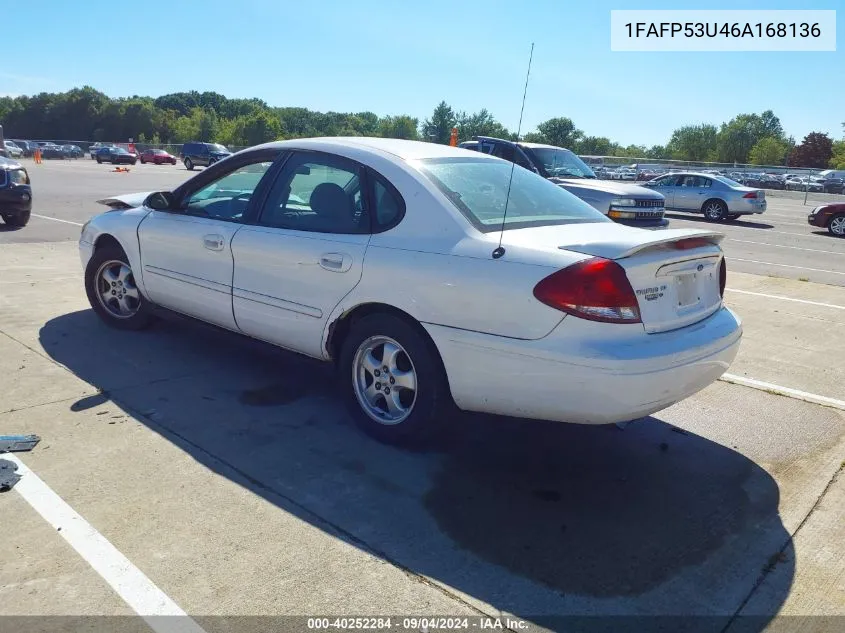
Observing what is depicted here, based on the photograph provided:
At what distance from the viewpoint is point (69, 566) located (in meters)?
2.72

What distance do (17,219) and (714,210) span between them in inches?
693

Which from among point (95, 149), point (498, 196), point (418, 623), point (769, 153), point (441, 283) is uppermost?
point (769, 153)

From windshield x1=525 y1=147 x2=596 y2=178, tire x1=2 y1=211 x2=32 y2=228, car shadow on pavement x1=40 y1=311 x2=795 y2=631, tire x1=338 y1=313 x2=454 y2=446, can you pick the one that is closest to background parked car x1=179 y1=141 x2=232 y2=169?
tire x1=2 y1=211 x2=32 y2=228

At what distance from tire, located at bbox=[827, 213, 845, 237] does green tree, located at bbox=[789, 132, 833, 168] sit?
2718 inches

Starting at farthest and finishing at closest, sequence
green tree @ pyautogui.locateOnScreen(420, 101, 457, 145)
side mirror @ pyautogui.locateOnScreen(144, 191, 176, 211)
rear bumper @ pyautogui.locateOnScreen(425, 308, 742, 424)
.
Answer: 1. green tree @ pyautogui.locateOnScreen(420, 101, 457, 145)
2. side mirror @ pyautogui.locateOnScreen(144, 191, 176, 211)
3. rear bumper @ pyautogui.locateOnScreen(425, 308, 742, 424)

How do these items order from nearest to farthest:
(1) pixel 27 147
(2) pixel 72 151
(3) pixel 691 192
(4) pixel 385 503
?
1. (4) pixel 385 503
2. (3) pixel 691 192
3. (1) pixel 27 147
4. (2) pixel 72 151

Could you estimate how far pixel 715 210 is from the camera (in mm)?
20438

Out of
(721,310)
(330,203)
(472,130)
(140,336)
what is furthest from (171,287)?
(472,130)

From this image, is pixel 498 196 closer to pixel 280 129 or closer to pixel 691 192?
pixel 691 192

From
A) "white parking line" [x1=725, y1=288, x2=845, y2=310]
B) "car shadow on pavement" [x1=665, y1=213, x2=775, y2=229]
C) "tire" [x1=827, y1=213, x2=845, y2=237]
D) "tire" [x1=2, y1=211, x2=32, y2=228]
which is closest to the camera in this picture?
"white parking line" [x1=725, y1=288, x2=845, y2=310]

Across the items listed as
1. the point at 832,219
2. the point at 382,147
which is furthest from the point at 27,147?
the point at 382,147

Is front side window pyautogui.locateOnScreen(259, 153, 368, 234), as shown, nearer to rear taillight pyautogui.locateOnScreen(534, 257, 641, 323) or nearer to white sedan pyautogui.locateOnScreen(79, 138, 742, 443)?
white sedan pyautogui.locateOnScreen(79, 138, 742, 443)

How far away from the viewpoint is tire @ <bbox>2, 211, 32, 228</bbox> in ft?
38.9

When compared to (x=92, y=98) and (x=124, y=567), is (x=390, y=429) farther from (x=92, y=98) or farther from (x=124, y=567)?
(x=92, y=98)
